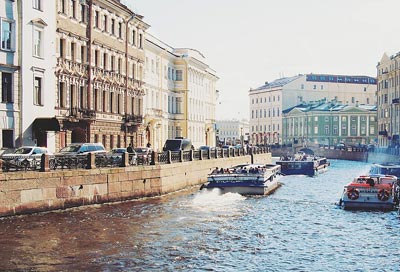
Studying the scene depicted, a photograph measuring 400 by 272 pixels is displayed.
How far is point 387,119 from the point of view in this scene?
343 ft

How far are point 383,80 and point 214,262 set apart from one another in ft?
308

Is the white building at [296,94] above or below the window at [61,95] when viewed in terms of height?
above

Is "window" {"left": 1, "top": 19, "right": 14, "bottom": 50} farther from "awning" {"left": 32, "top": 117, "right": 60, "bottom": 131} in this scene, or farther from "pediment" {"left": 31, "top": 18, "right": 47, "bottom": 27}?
"awning" {"left": 32, "top": 117, "right": 60, "bottom": 131}

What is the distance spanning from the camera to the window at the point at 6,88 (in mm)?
35969

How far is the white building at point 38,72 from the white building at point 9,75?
0.39 m

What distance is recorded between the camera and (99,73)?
159 feet

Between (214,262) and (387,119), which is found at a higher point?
(387,119)

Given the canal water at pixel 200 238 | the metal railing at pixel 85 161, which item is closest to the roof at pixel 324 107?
the metal railing at pixel 85 161

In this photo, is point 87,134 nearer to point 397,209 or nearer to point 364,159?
point 397,209

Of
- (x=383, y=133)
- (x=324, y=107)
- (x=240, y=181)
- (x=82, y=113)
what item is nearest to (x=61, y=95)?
(x=82, y=113)

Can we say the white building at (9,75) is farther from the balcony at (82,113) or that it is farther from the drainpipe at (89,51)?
the drainpipe at (89,51)

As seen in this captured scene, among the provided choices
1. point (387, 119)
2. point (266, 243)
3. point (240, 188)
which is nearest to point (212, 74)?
point (387, 119)

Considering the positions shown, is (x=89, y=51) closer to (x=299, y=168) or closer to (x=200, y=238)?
(x=200, y=238)

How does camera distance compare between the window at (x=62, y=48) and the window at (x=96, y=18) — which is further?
the window at (x=96, y=18)
